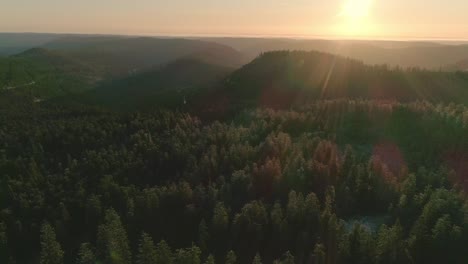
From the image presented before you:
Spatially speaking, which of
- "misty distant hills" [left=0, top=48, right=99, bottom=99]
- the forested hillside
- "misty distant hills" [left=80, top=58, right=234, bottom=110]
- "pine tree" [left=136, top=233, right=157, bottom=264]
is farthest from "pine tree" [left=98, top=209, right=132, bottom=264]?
"misty distant hills" [left=80, top=58, right=234, bottom=110]

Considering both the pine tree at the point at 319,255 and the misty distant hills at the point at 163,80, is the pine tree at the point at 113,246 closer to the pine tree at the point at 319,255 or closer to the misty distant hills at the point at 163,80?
the pine tree at the point at 319,255

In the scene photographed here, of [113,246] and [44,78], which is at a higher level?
[113,246]

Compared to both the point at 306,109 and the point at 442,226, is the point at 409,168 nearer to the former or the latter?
the point at 442,226

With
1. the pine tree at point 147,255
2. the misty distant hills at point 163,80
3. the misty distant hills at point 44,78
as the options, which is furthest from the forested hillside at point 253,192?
the misty distant hills at point 163,80

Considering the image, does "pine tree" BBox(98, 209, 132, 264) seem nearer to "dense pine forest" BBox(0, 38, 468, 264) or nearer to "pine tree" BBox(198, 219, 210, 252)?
"dense pine forest" BBox(0, 38, 468, 264)

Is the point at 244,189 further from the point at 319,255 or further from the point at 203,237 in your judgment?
the point at 319,255

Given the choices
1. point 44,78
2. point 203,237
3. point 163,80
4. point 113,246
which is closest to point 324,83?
point 203,237
